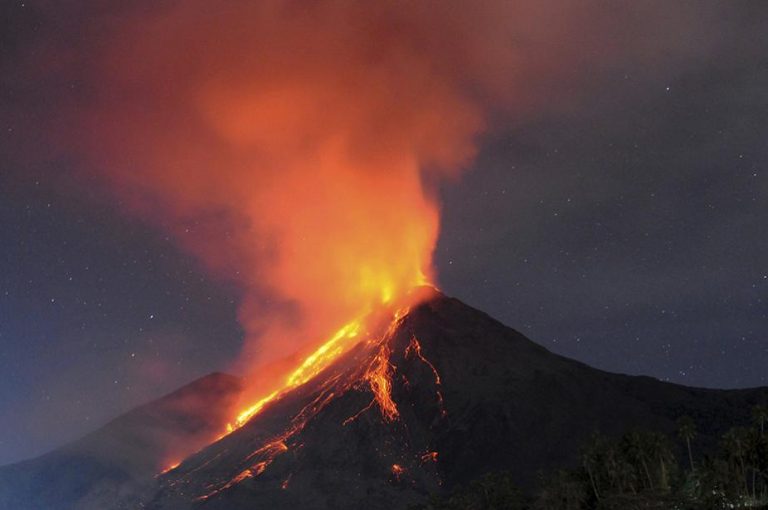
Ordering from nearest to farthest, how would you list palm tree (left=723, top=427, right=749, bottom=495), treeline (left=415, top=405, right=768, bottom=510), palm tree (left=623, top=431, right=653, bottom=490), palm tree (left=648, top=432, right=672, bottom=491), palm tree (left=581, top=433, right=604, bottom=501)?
treeline (left=415, top=405, right=768, bottom=510)
palm tree (left=723, top=427, right=749, bottom=495)
palm tree (left=648, top=432, right=672, bottom=491)
palm tree (left=623, top=431, right=653, bottom=490)
palm tree (left=581, top=433, right=604, bottom=501)

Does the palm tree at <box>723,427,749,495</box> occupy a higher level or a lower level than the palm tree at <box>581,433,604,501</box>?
lower

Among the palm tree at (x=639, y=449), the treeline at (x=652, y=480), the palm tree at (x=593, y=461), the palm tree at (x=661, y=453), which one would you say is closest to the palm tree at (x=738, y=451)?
the treeline at (x=652, y=480)

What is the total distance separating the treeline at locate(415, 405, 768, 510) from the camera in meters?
81.9

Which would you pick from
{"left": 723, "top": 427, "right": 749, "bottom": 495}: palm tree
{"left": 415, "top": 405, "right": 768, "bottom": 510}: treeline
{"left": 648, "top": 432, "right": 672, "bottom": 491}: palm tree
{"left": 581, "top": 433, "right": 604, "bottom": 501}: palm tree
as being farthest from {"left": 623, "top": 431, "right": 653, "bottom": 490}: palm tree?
{"left": 723, "top": 427, "right": 749, "bottom": 495}: palm tree

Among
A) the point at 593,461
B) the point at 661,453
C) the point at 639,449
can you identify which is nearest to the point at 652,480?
the point at 661,453

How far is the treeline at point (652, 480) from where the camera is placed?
3226 inches

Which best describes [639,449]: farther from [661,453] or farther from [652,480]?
[652,480]

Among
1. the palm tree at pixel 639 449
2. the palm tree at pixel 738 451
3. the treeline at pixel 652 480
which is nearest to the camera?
the treeline at pixel 652 480

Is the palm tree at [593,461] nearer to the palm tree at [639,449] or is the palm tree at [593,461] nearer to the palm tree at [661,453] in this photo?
→ the palm tree at [639,449]

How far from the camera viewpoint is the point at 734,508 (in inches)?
3078

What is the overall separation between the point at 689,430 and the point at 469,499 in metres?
37.8

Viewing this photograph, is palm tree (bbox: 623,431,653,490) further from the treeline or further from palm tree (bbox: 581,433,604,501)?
palm tree (bbox: 581,433,604,501)

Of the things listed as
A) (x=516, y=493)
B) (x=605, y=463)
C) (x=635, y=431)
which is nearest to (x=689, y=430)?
(x=635, y=431)

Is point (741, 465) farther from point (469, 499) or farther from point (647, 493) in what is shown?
point (469, 499)
